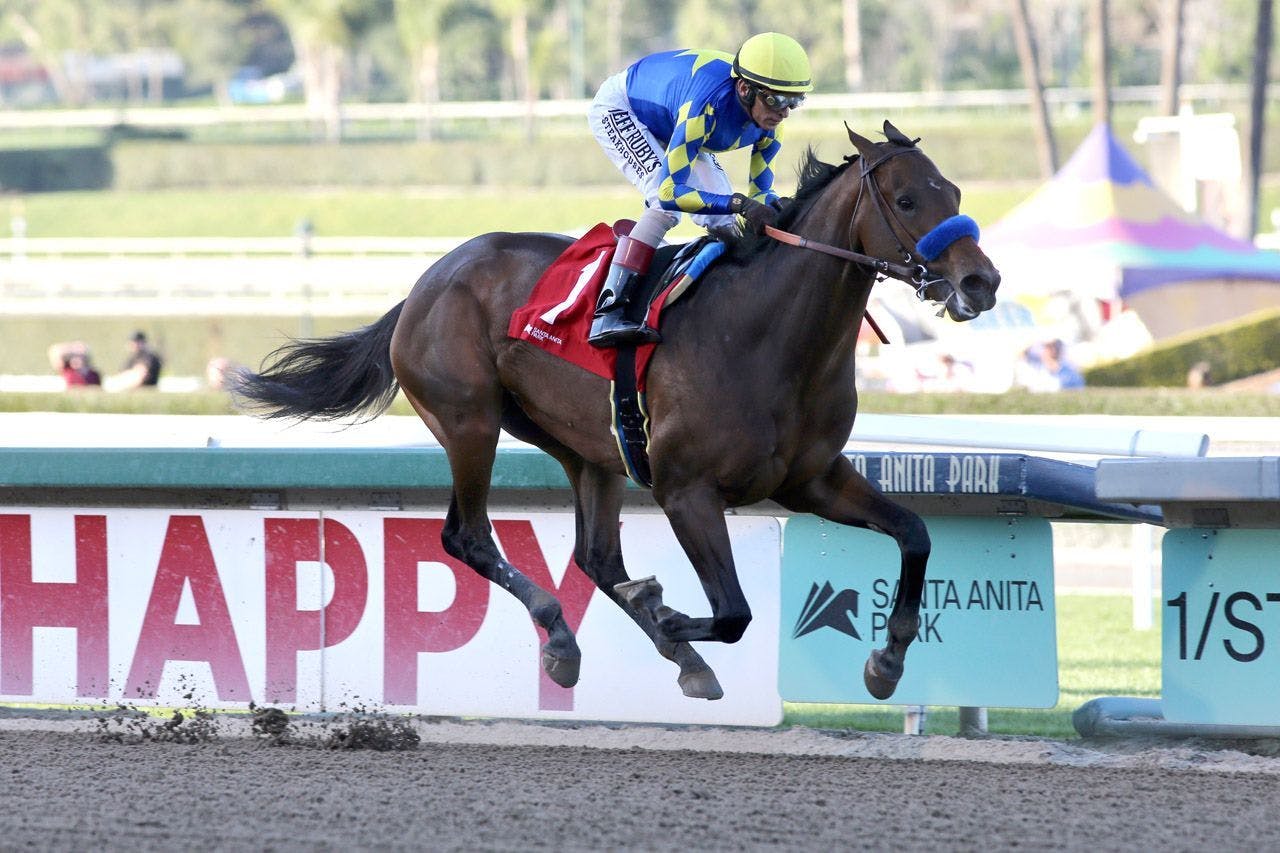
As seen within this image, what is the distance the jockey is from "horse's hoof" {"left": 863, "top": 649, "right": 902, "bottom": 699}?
3.34ft

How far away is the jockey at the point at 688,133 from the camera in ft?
14.0

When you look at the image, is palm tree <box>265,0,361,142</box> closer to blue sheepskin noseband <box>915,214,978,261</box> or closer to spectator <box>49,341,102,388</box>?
spectator <box>49,341,102,388</box>

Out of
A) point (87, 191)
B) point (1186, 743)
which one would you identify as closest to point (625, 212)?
point (87, 191)

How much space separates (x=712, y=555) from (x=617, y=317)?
2.27 feet

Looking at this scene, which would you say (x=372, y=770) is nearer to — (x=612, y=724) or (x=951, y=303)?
(x=612, y=724)

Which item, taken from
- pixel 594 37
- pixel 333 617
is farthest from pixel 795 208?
pixel 594 37

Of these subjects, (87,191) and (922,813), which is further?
(87,191)

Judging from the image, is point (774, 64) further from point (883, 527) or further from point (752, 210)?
→ point (883, 527)

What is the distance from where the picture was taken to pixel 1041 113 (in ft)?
79.8

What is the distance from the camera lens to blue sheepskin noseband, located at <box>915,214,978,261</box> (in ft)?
12.8

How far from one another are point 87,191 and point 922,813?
43.6 meters

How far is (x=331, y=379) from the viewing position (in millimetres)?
5301

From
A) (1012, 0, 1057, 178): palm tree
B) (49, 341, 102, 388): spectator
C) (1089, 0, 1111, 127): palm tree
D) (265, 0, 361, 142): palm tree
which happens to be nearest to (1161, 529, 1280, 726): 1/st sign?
(49, 341, 102, 388): spectator

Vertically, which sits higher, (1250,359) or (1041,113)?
(1041,113)
